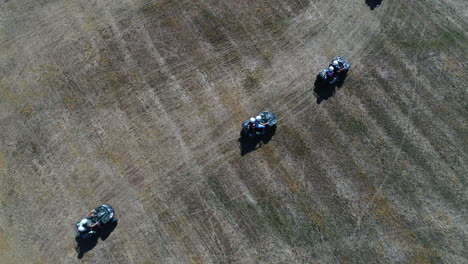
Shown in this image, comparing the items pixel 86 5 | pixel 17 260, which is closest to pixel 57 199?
pixel 17 260

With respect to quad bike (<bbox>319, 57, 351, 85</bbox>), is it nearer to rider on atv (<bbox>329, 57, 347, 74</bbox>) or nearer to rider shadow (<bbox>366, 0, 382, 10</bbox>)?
rider on atv (<bbox>329, 57, 347, 74</bbox>)

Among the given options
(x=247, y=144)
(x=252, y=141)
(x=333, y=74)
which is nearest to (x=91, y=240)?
(x=247, y=144)

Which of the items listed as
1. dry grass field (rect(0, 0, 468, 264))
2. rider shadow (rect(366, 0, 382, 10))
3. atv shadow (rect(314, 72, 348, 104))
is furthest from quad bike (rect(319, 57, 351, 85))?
rider shadow (rect(366, 0, 382, 10))

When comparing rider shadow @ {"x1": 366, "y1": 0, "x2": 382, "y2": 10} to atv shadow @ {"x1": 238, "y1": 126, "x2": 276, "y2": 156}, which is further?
rider shadow @ {"x1": 366, "y1": 0, "x2": 382, "y2": 10}

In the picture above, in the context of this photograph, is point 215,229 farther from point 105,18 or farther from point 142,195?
point 105,18

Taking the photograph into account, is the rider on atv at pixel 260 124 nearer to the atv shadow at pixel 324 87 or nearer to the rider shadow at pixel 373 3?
the atv shadow at pixel 324 87
